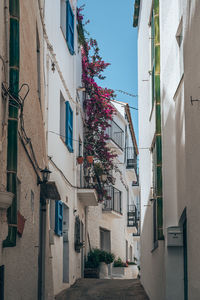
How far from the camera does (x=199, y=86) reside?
753cm

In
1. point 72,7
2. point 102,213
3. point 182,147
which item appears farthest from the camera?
point 102,213

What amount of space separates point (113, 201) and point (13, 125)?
19.6 metres

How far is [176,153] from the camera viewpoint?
11.1m

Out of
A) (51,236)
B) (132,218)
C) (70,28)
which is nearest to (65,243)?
(51,236)

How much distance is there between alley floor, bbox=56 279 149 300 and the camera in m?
14.7

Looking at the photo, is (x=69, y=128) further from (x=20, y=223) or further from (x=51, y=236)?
(x=20, y=223)

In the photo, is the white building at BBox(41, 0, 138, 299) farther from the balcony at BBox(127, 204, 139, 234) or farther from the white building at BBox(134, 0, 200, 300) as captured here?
the balcony at BBox(127, 204, 139, 234)

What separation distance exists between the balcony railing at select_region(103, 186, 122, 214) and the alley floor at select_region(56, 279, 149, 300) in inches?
324

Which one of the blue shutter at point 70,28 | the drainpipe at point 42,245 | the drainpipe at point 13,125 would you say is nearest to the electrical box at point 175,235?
the drainpipe at point 42,245

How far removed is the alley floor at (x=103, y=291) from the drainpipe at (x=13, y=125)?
692cm

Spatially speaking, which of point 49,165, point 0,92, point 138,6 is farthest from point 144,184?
point 0,92

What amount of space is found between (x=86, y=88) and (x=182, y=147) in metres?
12.3

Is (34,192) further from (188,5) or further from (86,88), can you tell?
(86,88)

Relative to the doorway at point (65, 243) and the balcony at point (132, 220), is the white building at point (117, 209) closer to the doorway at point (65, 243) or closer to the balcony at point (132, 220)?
the balcony at point (132, 220)
